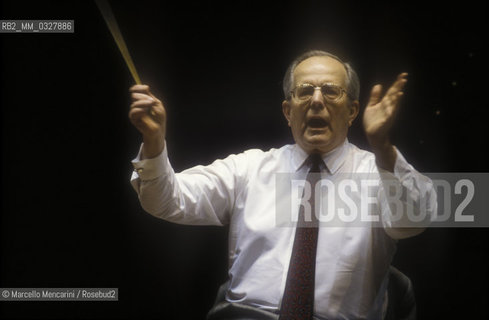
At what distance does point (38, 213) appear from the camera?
5.80 ft

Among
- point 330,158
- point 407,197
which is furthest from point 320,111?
point 407,197

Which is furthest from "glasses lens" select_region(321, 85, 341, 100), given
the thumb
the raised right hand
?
the raised right hand

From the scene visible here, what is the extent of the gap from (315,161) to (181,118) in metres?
0.54

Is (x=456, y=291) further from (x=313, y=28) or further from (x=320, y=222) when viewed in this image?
(x=313, y=28)

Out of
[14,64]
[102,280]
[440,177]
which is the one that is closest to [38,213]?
A: [102,280]

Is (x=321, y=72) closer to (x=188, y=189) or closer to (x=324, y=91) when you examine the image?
(x=324, y=91)

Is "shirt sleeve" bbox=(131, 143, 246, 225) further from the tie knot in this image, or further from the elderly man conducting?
the tie knot

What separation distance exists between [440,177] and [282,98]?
0.57 meters

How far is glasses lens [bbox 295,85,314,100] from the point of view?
150cm

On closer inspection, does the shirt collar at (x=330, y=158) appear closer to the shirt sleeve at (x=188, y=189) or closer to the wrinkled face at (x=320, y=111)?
the wrinkled face at (x=320, y=111)

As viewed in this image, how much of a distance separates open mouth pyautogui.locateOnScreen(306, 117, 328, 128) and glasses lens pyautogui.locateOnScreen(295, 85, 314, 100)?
0.07 meters

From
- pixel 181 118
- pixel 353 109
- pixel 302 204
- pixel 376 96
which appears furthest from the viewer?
pixel 181 118

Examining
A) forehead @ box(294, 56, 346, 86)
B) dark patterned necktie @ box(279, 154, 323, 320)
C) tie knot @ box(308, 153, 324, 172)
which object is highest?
forehead @ box(294, 56, 346, 86)

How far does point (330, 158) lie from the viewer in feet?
4.96
